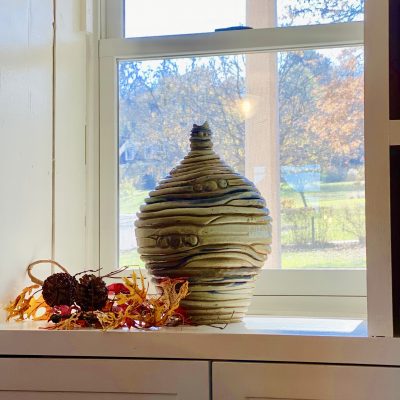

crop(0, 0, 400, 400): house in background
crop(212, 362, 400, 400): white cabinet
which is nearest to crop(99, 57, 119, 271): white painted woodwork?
crop(0, 0, 400, 400): house in background

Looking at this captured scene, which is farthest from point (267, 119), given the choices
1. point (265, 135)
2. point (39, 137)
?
point (39, 137)

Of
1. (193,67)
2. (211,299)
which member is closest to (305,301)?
(211,299)

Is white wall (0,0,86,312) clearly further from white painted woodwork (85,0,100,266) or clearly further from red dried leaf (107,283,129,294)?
red dried leaf (107,283,129,294)

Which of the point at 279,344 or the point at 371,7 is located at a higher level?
the point at 371,7

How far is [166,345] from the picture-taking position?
0.96 metres

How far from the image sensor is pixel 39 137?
48.5 inches

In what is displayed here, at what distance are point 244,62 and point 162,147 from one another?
237 mm

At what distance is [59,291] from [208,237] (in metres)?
0.25

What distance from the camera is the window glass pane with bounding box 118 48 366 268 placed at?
1.31 meters

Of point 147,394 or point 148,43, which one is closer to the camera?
point 147,394

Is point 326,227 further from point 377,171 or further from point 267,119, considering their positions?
point 377,171

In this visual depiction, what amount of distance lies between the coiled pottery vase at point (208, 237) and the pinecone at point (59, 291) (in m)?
0.13

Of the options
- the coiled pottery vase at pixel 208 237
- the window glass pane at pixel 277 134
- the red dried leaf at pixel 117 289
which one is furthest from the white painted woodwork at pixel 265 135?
the red dried leaf at pixel 117 289

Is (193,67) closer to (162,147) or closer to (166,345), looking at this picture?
(162,147)
